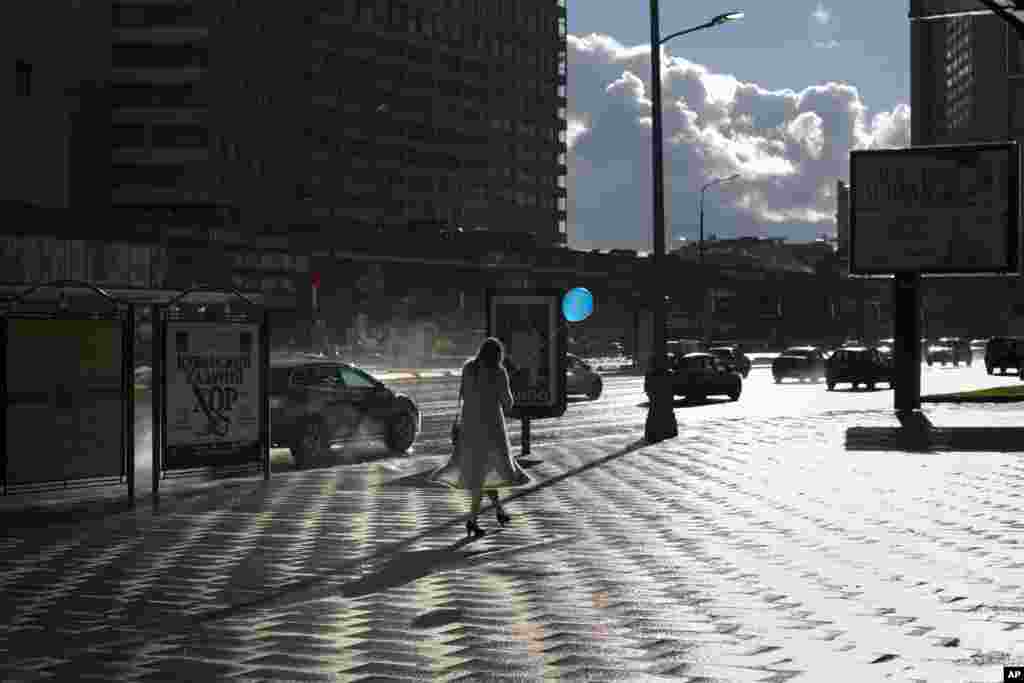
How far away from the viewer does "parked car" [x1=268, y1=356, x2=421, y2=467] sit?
21.5 m

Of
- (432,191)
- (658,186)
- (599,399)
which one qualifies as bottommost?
(599,399)

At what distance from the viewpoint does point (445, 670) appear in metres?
7.59

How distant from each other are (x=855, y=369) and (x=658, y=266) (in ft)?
96.4

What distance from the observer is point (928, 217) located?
116ft

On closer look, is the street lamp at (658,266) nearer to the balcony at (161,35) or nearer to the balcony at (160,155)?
the balcony at (160,155)

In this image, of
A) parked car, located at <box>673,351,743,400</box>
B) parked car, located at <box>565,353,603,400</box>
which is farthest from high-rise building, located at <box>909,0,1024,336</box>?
parked car, located at <box>565,353,603,400</box>

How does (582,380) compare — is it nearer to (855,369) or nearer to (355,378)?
(855,369)

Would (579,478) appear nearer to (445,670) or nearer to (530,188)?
(445,670)

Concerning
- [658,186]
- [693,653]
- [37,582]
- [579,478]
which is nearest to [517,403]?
[579,478]

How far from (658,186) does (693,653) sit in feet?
62.3

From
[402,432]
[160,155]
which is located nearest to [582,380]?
[402,432]

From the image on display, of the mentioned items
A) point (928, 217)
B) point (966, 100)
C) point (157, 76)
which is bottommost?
point (928, 217)

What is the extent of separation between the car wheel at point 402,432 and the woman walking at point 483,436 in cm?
1006

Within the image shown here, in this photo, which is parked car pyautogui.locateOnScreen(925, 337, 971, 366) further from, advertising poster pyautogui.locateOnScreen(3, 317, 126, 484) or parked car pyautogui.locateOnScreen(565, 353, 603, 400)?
advertising poster pyautogui.locateOnScreen(3, 317, 126, 484)
